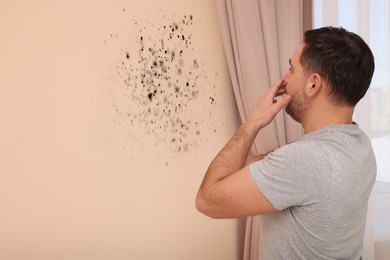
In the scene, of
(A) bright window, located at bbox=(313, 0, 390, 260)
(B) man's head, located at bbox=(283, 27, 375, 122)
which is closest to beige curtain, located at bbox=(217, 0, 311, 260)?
(A) bright window, located at bbox=(313, 0, 390, 260)

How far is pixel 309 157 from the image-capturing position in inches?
42.7

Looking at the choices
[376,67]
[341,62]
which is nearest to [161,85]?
[341,62]

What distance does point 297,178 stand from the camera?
3.53 ft

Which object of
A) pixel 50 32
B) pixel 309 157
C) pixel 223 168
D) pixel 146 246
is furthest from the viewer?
pixel 146 246

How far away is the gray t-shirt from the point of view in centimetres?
108

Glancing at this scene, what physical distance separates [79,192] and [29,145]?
1.04 feet

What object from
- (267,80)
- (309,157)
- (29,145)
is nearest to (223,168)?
(309,157)

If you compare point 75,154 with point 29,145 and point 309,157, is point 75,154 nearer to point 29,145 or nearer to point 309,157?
point 29,145

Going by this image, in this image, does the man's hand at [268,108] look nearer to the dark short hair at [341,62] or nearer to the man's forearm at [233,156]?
the man's forearm at [233,156]

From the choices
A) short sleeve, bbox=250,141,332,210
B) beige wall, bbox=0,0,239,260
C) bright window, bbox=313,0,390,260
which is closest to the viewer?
short sleeve, bbox=250,141,332,210

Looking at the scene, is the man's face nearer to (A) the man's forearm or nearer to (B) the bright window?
(A) the man's forearm

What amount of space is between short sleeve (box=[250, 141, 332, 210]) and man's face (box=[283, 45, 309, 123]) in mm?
188

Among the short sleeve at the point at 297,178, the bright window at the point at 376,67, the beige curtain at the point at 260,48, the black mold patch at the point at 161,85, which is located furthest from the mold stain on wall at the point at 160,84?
the short sleeve at the point at 297,178

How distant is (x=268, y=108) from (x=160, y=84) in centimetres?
74
